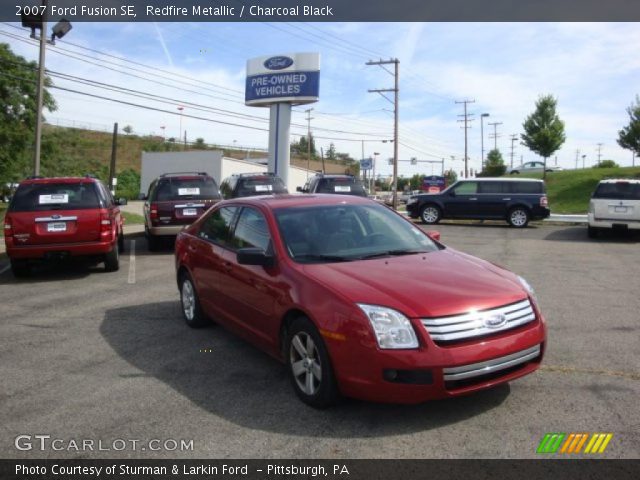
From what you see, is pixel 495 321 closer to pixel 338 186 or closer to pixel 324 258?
pixel 324 258

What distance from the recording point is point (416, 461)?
3189 millimetres

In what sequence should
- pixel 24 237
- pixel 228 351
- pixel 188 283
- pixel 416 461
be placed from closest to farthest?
1. pixel 416 461
2. pixel 228 351
3. pixel 188 283
4. pixel 24 237

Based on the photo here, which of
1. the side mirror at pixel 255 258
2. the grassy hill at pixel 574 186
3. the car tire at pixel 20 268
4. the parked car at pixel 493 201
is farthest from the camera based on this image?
the grassy hill at pixel 574 186

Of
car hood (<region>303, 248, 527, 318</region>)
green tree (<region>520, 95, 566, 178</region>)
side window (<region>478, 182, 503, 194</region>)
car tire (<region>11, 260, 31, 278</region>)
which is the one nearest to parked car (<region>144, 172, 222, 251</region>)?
car tire (<region>11, 260, 31, 278</region>)

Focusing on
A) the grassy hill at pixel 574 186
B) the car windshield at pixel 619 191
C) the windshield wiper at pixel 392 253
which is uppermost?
the grassy hill at pixel 574 186

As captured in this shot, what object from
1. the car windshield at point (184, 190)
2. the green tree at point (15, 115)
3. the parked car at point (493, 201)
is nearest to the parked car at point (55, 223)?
the car windshield at point (184, 190)

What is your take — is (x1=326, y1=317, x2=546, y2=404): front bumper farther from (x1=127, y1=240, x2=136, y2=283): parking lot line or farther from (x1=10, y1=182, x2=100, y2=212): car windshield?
(x1=10, y1=182, x2=100, y2=212): car windshield

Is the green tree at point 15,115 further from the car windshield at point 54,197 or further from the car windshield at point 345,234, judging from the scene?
the car windshield at point 345,234

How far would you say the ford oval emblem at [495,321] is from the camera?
3580mm

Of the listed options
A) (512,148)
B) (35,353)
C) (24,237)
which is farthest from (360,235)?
(512,148)

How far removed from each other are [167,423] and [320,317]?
1272mm

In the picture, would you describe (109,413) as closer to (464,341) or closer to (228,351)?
(228,351)

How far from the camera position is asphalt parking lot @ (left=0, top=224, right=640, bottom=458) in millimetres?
3424

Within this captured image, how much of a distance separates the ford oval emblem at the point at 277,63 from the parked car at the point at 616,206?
21.3m
